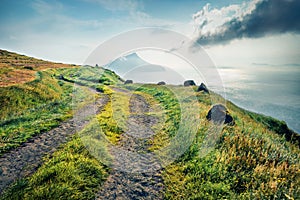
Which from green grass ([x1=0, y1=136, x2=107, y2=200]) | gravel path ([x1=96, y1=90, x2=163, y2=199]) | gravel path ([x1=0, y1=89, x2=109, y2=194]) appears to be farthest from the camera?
gravel path ([x1=0, y1=89, x2=109, y2=194])

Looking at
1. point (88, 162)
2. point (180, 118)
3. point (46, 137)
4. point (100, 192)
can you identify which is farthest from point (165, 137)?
point (46, 137)

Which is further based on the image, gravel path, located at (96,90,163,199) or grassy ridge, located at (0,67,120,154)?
grassy ridge, located at (0,67,120,154)

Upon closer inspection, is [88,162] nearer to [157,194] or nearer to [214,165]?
[157,194]

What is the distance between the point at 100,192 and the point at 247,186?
434cm

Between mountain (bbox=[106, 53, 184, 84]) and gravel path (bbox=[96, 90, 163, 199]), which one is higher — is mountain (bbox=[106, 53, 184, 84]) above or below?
above

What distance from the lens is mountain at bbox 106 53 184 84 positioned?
1152cm

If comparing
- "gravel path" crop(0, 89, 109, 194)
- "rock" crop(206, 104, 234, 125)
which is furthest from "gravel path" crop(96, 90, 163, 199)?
"rock" crop(206, 104, 234, 125)

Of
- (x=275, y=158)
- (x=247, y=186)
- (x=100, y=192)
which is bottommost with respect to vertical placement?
(x=100, y=192)

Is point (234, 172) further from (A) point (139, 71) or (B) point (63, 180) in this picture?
(A) point (139, 71)

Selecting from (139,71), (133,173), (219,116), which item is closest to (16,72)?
(139,71)

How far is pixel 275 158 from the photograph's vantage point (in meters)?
7.61

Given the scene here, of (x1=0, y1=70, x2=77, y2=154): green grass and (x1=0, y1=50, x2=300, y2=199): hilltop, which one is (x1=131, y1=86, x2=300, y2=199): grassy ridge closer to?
(x1=0, y1=50, x2=300, y2=199): hilltop

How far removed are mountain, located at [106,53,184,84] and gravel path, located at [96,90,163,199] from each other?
3628mm

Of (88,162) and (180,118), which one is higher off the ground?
(180,118)
